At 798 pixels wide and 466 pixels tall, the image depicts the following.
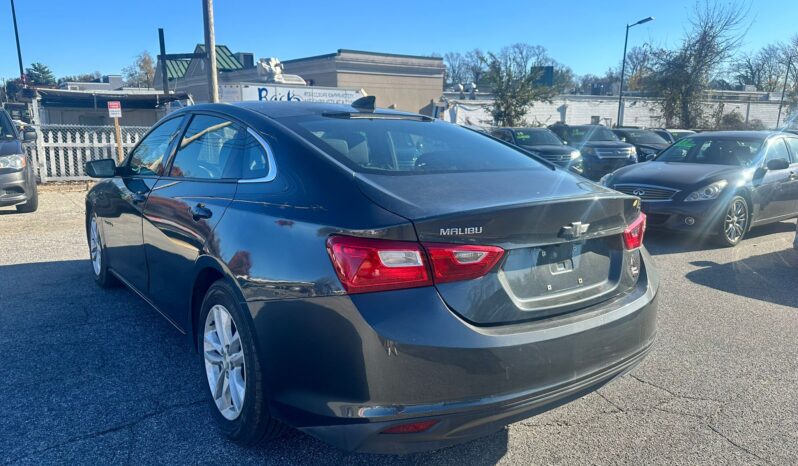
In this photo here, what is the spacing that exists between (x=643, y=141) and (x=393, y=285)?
64.0ft

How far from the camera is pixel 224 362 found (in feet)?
9.32

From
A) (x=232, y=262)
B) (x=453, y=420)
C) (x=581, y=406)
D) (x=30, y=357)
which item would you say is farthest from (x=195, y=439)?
(x=581, y=406)

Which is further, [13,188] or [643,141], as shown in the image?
[643,141]

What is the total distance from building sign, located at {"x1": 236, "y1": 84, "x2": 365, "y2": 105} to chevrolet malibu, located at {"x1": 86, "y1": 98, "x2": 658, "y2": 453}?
16.8 meters

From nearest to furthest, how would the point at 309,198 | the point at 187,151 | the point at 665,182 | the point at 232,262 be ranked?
the point at 309,198 → the point at 232,262 → the point at 187,151 → the point at 665,182

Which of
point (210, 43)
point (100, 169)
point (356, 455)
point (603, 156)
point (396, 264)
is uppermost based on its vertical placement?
point (210, 43)

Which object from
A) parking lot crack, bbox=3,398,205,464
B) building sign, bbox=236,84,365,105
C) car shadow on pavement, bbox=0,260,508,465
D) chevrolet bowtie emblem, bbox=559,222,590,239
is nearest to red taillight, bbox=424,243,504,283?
chevrolet bowtie emblem, bbox=559,222,590,239

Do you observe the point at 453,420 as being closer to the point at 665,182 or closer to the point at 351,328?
the point at 351,328

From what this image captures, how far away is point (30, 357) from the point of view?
3779mm

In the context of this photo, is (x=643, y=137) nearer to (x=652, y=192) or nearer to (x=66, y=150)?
(x=652, y=192)

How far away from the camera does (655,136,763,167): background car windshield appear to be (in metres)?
8.33

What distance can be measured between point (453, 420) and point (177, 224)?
1992 mm

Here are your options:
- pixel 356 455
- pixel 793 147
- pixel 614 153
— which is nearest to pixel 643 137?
pixel 614 153

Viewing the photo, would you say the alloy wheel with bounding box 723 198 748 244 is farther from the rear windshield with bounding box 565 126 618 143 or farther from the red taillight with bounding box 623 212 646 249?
the rear windshield with bounding box 565 126 618 143
